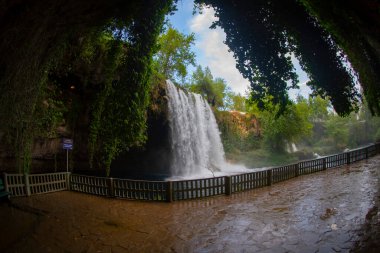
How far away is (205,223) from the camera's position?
275 inches

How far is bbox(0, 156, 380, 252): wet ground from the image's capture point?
5.43 meters

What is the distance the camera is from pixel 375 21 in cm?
335

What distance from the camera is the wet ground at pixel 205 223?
5.43 m

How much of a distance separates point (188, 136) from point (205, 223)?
49.2 feet

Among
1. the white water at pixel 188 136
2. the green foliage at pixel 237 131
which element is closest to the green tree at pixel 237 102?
the green foliage at pixel 237 131

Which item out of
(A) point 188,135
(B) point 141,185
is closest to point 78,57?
(B) point 141,185

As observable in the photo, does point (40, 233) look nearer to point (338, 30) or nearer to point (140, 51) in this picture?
point (140, 51)

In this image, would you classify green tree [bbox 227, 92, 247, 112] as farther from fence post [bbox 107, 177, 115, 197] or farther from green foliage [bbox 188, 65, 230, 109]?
fence post [bbox 107, 177, 115, 197]

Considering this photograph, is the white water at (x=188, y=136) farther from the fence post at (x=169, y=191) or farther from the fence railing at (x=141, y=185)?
the fence post at (x=169, y=191)

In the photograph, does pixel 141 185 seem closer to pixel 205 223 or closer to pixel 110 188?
pixel 110 188

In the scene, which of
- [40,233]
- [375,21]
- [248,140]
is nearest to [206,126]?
[248,140]

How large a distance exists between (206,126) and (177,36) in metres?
14.8

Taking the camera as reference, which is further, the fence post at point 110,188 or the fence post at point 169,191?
the fence post at point 110,188

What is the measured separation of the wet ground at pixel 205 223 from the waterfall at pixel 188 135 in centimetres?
1127
